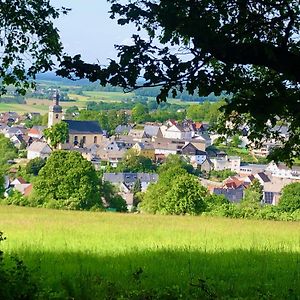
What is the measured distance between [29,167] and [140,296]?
7231 cm

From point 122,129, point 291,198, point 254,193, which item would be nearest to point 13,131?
point 122,129

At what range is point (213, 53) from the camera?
5234mm

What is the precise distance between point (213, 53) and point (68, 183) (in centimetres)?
3314

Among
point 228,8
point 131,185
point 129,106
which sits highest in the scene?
point 129,106

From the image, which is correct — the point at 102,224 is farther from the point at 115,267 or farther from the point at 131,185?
the point at 131,185

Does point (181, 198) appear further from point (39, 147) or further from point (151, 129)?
point (151, 129)

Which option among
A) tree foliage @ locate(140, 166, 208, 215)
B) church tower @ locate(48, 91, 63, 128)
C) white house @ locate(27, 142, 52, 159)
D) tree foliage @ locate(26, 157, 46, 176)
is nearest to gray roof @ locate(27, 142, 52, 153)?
white house @ locate(27, 142, 52, 159)

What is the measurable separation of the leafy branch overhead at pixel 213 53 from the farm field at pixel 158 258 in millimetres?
1677

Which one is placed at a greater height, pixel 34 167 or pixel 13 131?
pixel 13 131

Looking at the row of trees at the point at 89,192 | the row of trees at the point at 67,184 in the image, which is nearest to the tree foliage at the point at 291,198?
the row of trees at the point at 89,192

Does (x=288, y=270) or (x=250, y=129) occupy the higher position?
(x=250, y=129)

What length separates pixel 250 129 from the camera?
8391mm

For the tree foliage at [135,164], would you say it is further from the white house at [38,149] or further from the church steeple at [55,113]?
the church steeple at [55,113]

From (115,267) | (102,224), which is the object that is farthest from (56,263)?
(102,224)
